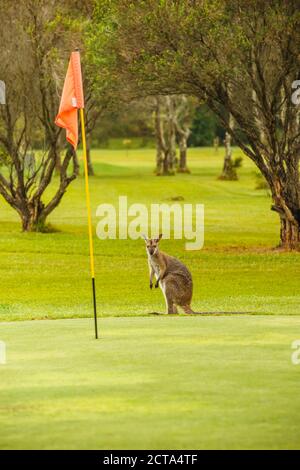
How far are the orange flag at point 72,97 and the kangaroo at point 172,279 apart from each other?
10.5 feet

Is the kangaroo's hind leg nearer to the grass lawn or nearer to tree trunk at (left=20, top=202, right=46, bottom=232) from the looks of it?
the grass lawn

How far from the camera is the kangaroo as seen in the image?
18.0 m

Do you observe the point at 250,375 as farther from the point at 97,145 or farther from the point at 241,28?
the point at 97,145

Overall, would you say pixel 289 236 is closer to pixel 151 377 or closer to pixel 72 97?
pixel 72 97

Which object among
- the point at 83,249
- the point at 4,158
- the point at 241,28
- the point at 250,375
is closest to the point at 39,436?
the point at 250,375

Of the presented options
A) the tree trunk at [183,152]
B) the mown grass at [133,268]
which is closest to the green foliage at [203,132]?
the tree trunk at [183,152]

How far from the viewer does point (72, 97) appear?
15.4 meters

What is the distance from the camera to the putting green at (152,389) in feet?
25.5

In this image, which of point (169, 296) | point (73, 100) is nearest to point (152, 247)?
point (169, 296)

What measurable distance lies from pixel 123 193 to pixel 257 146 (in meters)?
37.3

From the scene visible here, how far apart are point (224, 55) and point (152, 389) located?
89.6ft

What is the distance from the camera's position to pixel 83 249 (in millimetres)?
40969

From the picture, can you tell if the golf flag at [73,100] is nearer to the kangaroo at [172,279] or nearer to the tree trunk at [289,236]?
the kangaroo at [172,279]
